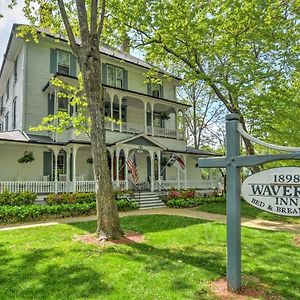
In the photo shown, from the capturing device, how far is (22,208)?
12.7 meters

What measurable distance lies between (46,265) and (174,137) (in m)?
18.2

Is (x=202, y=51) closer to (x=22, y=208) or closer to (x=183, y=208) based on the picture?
(x=183, y=208)

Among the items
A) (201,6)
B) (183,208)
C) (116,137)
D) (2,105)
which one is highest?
(201,6)

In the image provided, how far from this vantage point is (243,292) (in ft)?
15.9

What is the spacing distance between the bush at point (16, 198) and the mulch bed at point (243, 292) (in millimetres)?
11451

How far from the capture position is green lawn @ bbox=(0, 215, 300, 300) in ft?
15.9

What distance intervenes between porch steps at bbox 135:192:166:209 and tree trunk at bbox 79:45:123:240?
8.75 m

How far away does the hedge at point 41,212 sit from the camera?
12.2 meters

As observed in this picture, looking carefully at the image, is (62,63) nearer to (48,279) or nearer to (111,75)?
(111,75)

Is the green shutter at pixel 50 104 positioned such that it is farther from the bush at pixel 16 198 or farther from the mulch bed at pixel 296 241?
the mulch bed at pixel 296 241

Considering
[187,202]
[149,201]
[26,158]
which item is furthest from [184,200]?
[26,158]

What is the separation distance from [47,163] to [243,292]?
52.1 ft

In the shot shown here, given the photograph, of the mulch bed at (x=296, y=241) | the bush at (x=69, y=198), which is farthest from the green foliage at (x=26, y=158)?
the mulch bed at (x=296, y=241)

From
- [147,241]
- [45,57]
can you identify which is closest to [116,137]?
[45,57]
